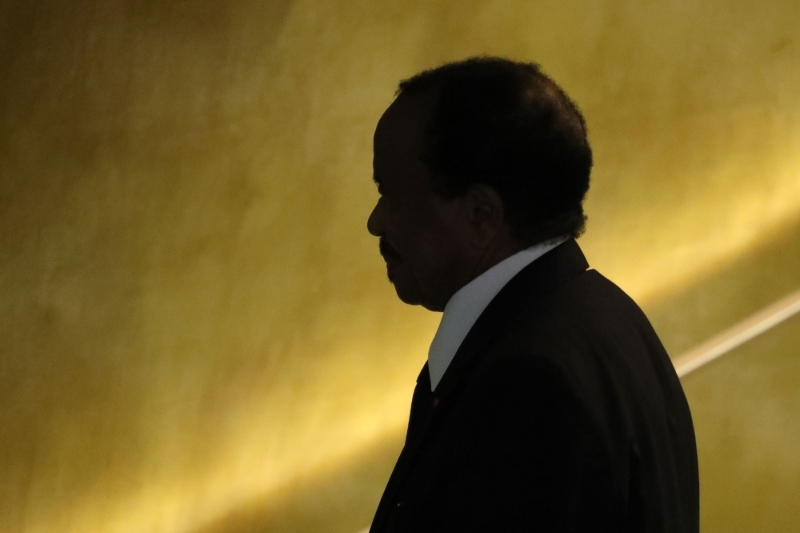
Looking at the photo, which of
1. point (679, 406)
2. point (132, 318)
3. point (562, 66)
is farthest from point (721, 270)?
point (132, 318)

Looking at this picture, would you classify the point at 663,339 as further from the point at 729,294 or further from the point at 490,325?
the point at 490,325

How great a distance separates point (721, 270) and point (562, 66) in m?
0.48

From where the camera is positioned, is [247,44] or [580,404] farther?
[247,44]

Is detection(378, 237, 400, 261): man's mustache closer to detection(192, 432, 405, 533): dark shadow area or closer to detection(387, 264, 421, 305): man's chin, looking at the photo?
detection(387, 264, 421, 305): man's chin

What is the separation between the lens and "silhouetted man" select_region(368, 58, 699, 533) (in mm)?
532

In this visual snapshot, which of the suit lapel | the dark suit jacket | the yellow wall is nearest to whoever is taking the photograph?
the dark suit jacket

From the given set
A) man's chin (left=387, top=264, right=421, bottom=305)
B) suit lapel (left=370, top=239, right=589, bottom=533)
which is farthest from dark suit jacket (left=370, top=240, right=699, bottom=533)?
man's chin (left=387, top=264, right=421, bottom=305)

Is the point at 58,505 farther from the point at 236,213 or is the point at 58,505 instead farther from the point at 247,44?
the point at 247,44

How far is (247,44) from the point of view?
1548 millimetres

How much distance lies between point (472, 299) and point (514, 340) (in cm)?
12

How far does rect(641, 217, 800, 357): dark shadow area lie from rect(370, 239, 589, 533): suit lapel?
97 cm

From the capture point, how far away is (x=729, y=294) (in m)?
1.56

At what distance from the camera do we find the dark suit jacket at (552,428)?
20.8 inches

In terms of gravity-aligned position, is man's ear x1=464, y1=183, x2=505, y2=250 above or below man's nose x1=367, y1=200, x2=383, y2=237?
below
